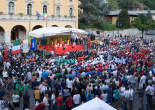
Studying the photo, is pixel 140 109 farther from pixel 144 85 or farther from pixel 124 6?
pixel 124 6

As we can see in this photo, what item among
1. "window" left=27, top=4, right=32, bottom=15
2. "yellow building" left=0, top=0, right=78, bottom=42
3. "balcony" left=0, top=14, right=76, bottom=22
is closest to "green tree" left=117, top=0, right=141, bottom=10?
"yellow building" left=0, top=0, right=78, bottom=42

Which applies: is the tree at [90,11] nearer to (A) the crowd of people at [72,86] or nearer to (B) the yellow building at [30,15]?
(B) the yellow building at [30,15]

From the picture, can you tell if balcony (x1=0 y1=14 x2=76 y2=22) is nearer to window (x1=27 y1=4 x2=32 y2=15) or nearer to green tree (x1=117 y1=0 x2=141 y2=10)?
window (x1=27 y1=4 x2=32 y2=15)

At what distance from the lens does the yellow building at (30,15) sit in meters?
38.9

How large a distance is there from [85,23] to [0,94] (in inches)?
1746

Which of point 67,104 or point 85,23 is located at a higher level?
point 85,23

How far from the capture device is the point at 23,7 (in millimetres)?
41125

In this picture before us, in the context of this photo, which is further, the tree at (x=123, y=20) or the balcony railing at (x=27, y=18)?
the tree at (x=123, y=20)

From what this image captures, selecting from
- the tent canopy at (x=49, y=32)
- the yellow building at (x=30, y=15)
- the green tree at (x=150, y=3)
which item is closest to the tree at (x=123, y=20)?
the yellow building at (x=30, y=15)

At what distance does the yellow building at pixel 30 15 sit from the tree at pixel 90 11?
273 inches

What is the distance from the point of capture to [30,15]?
4128 cm

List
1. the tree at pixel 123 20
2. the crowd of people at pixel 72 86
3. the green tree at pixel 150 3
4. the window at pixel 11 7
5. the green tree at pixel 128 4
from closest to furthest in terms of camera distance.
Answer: the crowd of people at pixel 72 86, the window at pixel 11 7, the tree at pixel 123 20, the green tree at pixel 128 4, the green tree at pixel 150 3

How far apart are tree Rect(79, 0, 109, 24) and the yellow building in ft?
22.7

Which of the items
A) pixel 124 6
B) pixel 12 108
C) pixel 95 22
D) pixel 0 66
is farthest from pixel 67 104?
pixel 124 6
